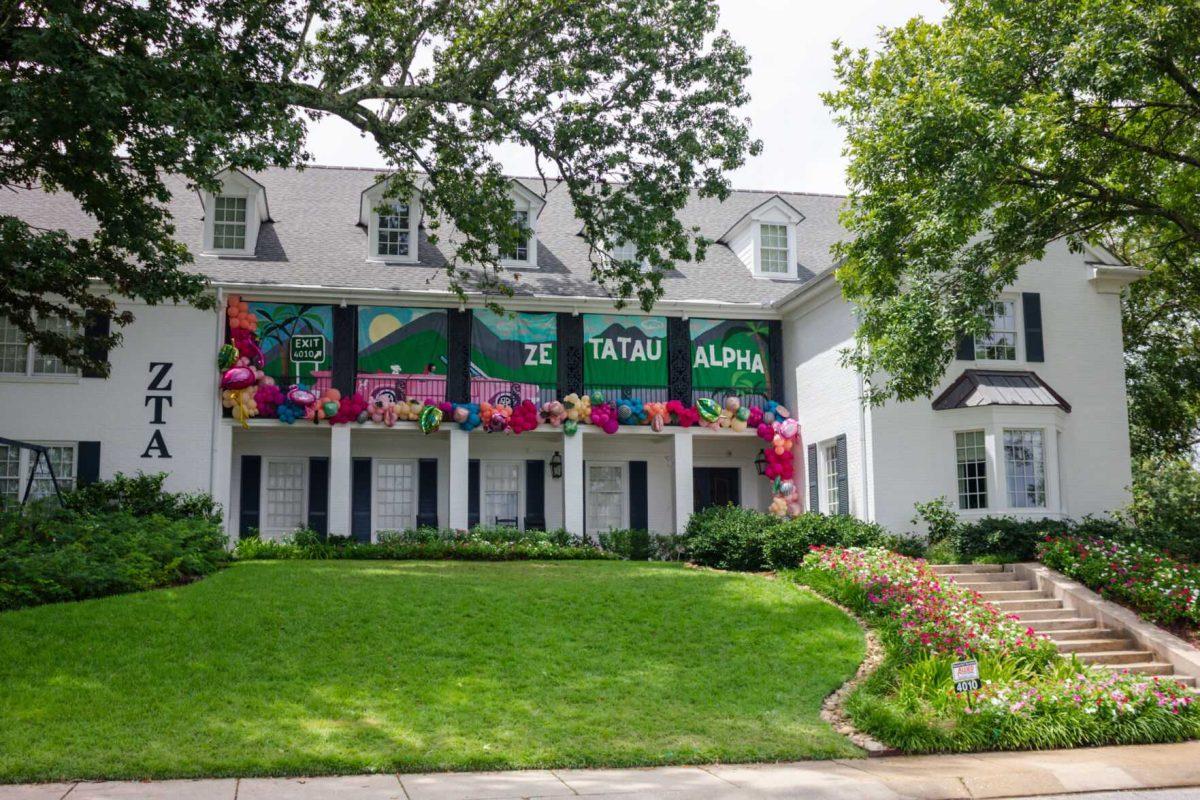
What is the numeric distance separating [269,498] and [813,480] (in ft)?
37.0

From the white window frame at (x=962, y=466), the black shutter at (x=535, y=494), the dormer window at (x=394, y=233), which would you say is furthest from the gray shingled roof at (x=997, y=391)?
the dormer window at (x=394, y=233)

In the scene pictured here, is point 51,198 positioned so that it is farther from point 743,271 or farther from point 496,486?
point 743,271

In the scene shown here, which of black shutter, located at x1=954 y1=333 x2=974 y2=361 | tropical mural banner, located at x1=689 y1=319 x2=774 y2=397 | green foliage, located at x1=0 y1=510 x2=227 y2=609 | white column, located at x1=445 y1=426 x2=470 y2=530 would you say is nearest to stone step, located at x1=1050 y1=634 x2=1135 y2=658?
black shutter, located at x1=954 y1=333 x2=974 y2=361

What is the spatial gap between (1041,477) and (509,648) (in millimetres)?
11355

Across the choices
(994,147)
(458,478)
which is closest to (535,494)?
(458,478)

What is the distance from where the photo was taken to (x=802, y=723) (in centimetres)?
994

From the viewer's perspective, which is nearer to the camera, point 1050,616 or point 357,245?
point 1050,616

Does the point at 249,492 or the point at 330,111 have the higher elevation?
the point at 330,111

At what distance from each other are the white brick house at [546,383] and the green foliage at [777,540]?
69 centimetres

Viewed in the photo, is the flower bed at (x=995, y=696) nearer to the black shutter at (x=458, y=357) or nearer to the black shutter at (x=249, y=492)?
the black shutter at (x=458, y=357)

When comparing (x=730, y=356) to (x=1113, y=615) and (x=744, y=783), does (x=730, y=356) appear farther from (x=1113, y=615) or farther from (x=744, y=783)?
(x=744, y=783)

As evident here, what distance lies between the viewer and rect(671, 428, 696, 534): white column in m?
21.5

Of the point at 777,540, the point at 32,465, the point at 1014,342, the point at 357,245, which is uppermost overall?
the point at 357,245

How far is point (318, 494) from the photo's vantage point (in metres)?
21.2
